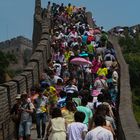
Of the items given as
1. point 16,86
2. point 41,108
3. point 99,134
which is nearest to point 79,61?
point 16,86

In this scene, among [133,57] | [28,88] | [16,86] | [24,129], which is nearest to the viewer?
[24,129]

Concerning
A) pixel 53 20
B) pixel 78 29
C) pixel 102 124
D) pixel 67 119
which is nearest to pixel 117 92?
pixel 67 119

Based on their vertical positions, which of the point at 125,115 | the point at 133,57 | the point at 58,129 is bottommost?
the point at 133,57

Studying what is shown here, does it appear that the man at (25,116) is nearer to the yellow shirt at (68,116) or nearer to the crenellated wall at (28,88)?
the crenellated wall at (28,88)

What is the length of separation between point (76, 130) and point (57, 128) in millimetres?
532

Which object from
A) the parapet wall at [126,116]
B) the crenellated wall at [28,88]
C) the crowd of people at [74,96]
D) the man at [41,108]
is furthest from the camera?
the man at [41,108]

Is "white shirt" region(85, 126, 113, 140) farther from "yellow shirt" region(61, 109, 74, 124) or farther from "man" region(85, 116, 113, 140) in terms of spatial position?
"yellow shirt" region(61, 109, 74, 124)

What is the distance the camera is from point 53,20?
44.5 meters

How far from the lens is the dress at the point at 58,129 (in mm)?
11891

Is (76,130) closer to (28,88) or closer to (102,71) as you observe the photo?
(102,71)

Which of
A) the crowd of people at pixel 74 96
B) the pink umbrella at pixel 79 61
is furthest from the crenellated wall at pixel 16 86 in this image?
the pink umbrella at pixel 79 61

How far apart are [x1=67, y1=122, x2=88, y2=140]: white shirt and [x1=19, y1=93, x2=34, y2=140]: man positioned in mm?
3739

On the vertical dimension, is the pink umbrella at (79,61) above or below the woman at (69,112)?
above

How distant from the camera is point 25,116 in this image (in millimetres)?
15430
